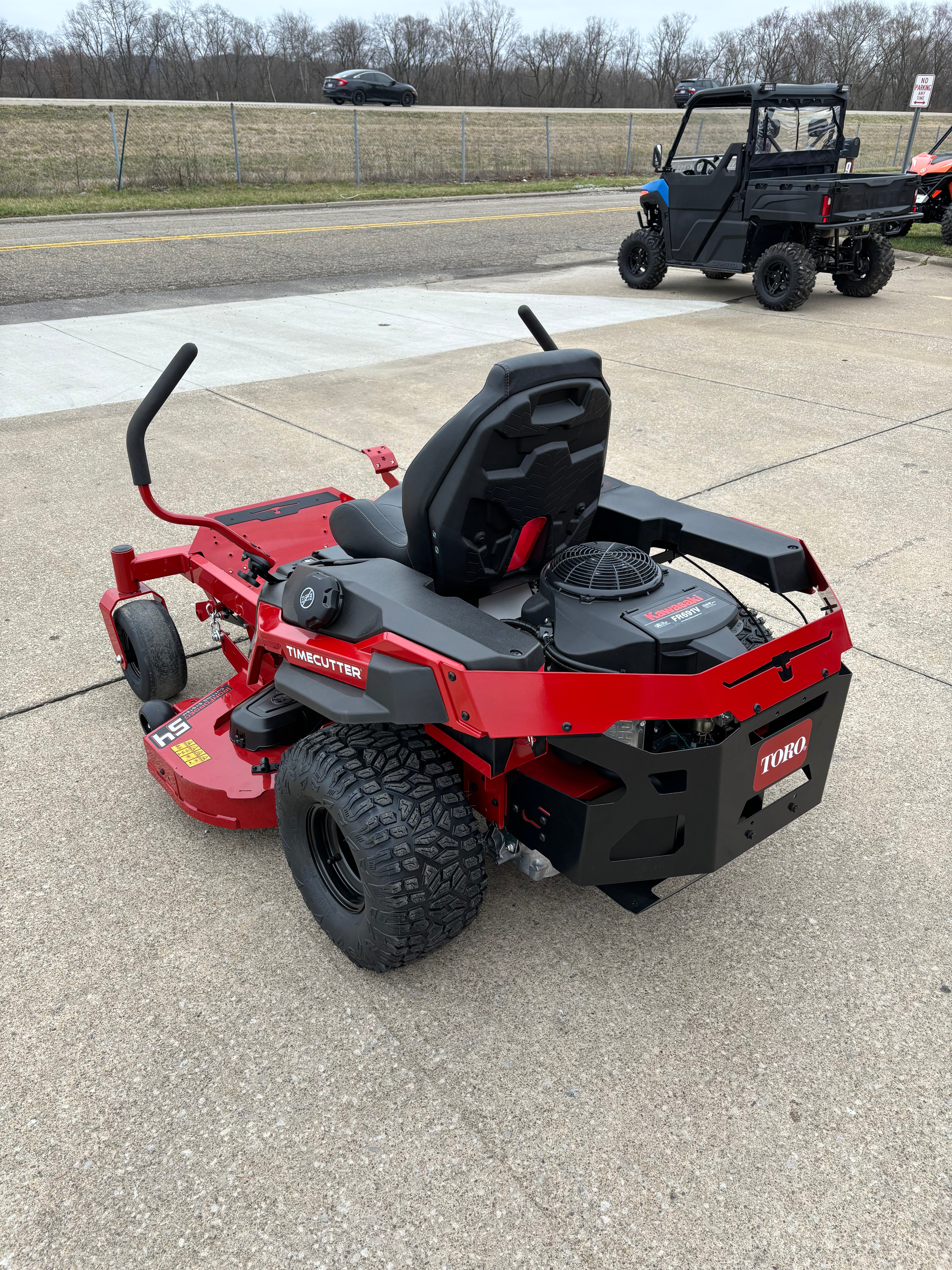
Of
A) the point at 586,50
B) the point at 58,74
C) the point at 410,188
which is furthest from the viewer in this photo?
the point at 586,50

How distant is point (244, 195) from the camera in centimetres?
2023

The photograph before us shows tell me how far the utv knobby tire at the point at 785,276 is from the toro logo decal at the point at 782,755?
8.60m

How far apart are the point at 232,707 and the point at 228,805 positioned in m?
0.38

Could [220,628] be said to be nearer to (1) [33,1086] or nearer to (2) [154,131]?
(1) [33,1086]

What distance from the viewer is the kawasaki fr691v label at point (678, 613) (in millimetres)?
2162

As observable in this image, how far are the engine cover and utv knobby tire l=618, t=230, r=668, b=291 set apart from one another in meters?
9.66

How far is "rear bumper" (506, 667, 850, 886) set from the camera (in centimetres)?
203

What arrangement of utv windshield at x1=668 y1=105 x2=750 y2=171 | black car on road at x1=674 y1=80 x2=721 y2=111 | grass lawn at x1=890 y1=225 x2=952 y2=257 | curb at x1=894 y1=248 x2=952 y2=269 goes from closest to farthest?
utv windshield at x1=668 y1=105 x2=750 y2=171 → curb at x1=894 y1=248 x2=952 y2=269 → grass lawn at x1=890 y1=225 x2=952 y2=257 → black car on road at x1=674 y1=80 x2=721 y2=111

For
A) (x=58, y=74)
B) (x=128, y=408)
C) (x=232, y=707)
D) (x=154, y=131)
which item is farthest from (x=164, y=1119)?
(x=58, y=74)

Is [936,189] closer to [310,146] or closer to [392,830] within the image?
[392,830]

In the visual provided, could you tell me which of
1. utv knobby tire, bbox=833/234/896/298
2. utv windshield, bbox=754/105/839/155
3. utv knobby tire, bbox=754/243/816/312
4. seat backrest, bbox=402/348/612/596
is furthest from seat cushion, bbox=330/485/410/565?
utv knobby tire, bbox=833/234/896/298

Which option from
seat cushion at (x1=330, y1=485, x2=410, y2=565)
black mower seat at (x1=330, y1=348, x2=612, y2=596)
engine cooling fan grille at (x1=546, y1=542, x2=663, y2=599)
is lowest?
seat cushion at (x1=330, y1=485, x2=410, y2=565)

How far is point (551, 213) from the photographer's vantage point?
18.8 m

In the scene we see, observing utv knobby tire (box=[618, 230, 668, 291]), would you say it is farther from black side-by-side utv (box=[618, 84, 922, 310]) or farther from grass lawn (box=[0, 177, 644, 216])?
grass lawn (box=[0, 177, 644, 216])
